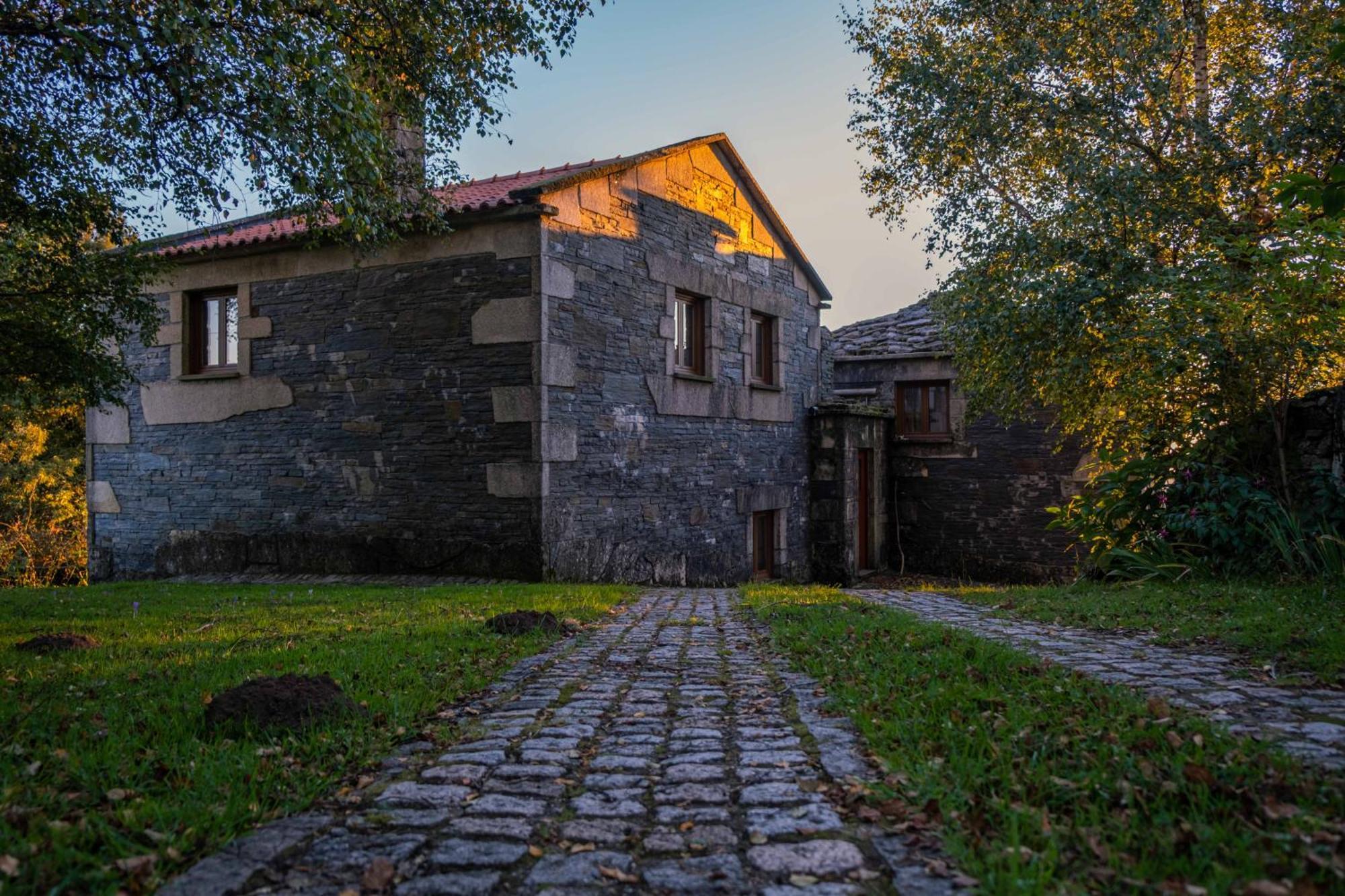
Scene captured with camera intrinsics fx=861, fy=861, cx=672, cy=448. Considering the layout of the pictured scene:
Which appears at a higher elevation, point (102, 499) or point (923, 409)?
point (923, 409)

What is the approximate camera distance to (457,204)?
34.6 ft

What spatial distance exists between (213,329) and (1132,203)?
12328 mm

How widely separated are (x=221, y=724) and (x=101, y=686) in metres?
1.32

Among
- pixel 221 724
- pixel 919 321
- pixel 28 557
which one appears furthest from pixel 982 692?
pixel 28 557

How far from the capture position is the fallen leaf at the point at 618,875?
95.1 inches

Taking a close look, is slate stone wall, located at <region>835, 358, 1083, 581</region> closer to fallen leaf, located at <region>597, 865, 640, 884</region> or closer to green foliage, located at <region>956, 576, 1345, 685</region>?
green foliage, located at <region>956, 576, 1345, 685</region>

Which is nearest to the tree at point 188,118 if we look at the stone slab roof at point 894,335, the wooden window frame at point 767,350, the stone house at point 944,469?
the wooden window frame at point 767,350

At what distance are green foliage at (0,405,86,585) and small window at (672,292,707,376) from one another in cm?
1360

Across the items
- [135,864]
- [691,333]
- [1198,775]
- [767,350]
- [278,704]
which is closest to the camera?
[135,864]

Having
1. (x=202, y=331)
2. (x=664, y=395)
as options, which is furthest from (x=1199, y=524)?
(x=202, y=331)

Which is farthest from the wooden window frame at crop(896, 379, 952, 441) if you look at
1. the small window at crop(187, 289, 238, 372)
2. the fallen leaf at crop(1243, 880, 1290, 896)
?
the fallen leaf at crop(1243, 880, 1290, 896)

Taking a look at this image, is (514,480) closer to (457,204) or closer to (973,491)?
(457,204)

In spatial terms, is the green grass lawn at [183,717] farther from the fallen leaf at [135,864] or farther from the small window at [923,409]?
the small window at [923,409]

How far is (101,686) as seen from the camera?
14.3 ft
